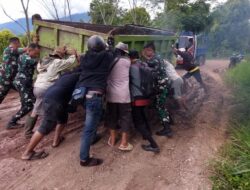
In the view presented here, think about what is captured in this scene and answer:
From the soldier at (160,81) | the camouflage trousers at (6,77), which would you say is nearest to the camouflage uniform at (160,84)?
the soldier at (160,81)

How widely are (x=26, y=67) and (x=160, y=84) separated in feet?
7.47

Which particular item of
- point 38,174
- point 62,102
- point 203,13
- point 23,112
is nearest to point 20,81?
point 23,112

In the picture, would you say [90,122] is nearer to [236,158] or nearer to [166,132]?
[166,132]

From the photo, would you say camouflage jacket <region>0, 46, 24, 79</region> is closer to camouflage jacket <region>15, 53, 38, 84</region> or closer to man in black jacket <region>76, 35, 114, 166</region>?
camouflage jacket <region>15, 53, 38, 84</region>

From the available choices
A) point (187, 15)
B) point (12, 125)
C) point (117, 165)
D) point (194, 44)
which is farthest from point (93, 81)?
point (187, 15)

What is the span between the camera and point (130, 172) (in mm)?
4348

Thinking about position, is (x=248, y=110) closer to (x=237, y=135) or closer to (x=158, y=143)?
(x=237, y=135)

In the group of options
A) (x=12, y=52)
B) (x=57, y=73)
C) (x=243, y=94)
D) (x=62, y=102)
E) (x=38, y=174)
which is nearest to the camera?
(x=38, y=174)

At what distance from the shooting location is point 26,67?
17.7 ft

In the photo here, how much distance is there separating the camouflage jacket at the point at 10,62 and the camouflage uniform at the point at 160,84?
2.54m

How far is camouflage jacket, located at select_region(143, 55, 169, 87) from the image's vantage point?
5324mm

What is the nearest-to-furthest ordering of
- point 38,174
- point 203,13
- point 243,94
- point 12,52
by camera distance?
point 38,174, point 12,52, point 243,94, point 203,13

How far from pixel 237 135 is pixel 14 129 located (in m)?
3.86

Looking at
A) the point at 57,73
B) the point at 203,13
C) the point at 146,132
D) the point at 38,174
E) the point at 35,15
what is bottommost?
the point at 38,174
